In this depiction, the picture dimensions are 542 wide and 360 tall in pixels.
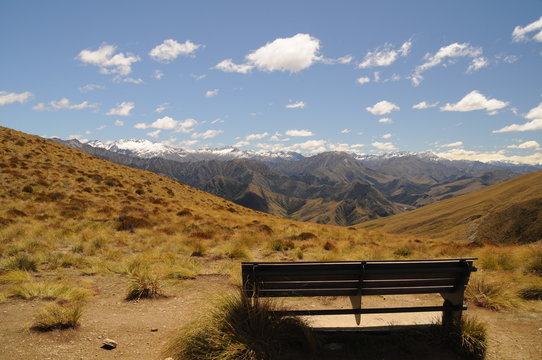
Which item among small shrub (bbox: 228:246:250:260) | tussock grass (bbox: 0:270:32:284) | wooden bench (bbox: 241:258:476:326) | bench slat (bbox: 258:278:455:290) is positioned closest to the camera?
wooden bench (bbox: 241:258:476:326)

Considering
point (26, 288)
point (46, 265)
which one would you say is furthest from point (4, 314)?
point (46, 265)

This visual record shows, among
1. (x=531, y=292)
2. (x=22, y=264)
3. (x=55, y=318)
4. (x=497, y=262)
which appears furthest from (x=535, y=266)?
(x=22, y=264)

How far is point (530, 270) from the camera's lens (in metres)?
10.2

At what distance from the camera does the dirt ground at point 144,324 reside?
18.5ft

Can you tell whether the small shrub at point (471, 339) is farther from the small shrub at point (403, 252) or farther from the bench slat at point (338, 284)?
the small shrub at point (403, 252)

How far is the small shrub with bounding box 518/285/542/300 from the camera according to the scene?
8.36m

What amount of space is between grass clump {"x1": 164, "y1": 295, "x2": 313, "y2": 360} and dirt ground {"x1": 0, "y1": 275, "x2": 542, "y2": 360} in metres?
0.64

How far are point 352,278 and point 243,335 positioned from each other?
2288 millimetres

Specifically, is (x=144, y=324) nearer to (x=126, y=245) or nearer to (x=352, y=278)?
(x=352, y=278)

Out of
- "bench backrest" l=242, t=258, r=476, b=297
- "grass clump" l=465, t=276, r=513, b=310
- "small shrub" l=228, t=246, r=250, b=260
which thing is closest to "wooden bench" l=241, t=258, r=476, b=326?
"bench backrest" l=242, t=258, r=476, b=297

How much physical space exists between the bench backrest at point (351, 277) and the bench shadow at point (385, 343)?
1014 millimetres

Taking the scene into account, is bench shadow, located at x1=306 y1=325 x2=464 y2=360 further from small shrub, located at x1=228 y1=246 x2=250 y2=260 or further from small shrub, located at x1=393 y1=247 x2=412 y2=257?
small shrub, located at x1=393 y1=247 x2=412 y2=257

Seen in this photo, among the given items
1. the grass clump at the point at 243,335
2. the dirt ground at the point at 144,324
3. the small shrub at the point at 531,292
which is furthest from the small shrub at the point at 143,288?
the small shrub at the point at 531,292

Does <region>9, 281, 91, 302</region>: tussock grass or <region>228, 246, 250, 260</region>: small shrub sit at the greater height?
<region>9, 281, 91, 302</region>: tussock grass
